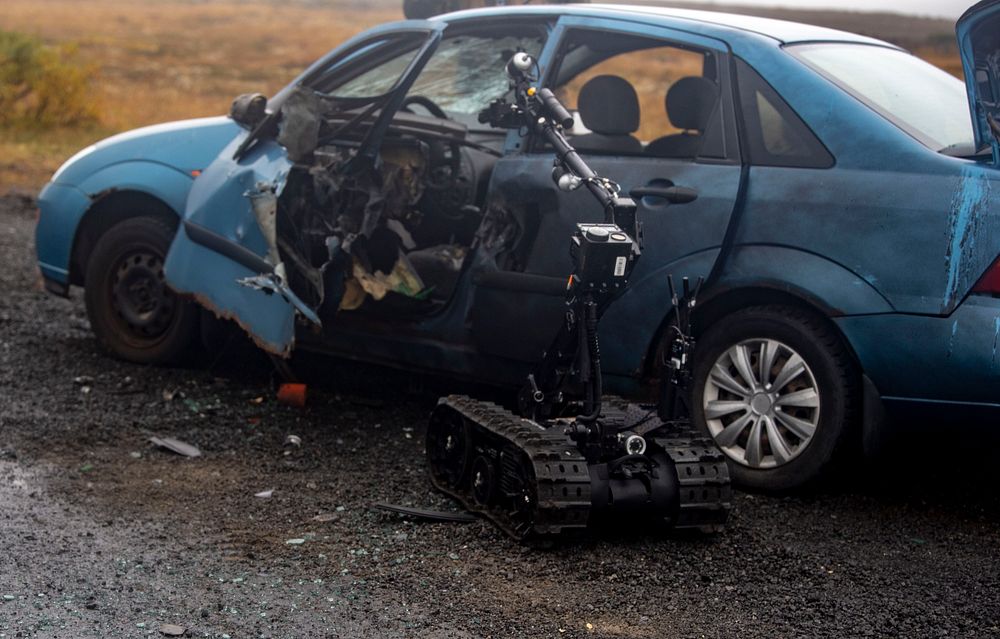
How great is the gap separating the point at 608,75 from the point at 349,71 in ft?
5.03

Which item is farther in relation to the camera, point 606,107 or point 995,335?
point 606,107

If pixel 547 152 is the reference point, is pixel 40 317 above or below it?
below

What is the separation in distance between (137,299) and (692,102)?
10.8ft

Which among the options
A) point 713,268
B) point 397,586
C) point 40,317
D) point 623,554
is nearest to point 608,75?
point 713,268

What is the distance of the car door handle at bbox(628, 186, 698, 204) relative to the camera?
5.36 m

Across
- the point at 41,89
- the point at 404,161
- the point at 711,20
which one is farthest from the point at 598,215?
the point at 41,89

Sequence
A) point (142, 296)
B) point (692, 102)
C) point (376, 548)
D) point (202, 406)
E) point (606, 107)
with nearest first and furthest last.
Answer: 1. point (376, 548)
2. point (692, 102)
3. point (606, 107)
4. point (202, 406)
5. point (142, 296)

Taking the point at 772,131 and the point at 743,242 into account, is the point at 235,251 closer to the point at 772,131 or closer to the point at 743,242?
the point at 743,242

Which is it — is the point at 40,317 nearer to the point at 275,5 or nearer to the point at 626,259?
the point at 626,259

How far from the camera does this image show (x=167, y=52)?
52.8 m

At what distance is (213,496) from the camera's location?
17.3 ft

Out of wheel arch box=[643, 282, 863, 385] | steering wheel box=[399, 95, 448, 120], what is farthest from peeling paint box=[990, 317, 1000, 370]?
steering wheel box=[399, 95, 448, 120]

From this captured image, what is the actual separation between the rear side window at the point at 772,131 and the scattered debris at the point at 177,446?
2706 millimetres

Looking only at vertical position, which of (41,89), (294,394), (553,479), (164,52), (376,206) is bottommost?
(294,394)
